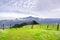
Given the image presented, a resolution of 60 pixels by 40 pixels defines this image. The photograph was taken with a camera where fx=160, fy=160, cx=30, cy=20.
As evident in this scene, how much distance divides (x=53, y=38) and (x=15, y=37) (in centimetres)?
992

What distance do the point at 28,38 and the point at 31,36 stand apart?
7.68 feet

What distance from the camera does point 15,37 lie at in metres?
41.3

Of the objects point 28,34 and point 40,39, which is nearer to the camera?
point 40,39

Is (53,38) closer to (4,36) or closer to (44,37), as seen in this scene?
(44,37)

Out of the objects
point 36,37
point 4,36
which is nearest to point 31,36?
point 36,37

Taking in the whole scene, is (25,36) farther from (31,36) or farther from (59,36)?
(59,36)

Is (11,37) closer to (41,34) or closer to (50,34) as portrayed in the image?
(41,34)

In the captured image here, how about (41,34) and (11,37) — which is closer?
(11,37)

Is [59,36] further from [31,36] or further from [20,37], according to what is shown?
[20,37]

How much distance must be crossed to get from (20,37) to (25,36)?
4.72ft

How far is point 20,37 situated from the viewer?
136 ft

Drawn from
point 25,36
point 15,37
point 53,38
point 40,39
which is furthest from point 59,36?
point 15,37

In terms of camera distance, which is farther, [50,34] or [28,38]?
[50,34]

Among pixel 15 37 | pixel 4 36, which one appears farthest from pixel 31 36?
pixel 4 36
